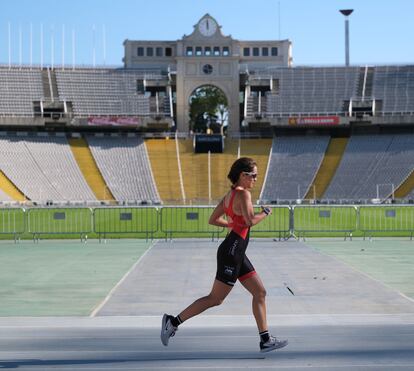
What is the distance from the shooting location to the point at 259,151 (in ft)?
241

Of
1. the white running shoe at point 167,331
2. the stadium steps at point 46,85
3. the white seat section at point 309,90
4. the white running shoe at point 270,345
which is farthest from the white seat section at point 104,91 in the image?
the white running shoe at point 270,345

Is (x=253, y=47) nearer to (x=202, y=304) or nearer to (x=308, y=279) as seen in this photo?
(x=308, y=279)

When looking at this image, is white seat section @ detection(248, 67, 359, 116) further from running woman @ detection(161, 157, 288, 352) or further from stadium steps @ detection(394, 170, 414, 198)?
running woman @ detection(161, 157, 288, 352)

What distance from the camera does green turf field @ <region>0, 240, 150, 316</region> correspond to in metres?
13.5

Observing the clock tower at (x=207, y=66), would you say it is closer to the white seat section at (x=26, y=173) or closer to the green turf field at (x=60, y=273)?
the white seat section at (x=26, y=173)

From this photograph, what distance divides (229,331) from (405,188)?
5472 centimetres

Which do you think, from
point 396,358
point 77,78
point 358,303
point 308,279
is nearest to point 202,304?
point 396,358

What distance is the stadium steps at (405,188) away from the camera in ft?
205

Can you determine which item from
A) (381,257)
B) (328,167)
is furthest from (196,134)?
(381,257)

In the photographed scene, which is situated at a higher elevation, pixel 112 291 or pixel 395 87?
pixel 395 87

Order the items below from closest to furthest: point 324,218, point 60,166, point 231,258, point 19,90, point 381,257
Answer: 1. point 231,258
2. point 381,257
3. point 324,218
4. point 60,166
5. point 19,90

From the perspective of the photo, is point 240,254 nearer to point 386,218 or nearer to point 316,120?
point 386,218

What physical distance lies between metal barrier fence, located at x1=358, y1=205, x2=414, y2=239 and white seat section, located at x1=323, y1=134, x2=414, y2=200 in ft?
105

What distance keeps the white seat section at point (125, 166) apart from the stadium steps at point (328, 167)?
40.1ft
